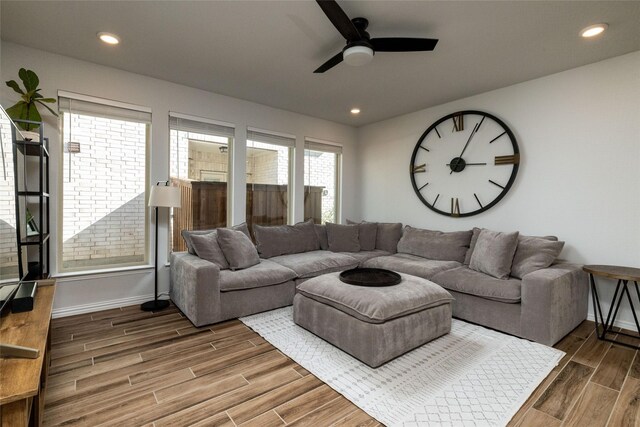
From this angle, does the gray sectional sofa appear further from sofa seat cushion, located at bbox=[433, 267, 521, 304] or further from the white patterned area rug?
the white patterned area rug

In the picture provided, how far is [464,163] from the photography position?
4051mm

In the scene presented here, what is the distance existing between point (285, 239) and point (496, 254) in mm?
2505

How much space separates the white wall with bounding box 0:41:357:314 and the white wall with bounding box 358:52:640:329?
2.86m

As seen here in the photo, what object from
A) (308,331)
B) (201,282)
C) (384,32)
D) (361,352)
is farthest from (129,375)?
(384,32)

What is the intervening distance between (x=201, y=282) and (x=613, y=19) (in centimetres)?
401

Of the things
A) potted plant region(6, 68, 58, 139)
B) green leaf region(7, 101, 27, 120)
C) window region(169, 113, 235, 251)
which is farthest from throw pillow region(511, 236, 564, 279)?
green leaf region(7, 101, 27, 120)

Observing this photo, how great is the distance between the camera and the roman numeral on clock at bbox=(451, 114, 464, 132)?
408cm

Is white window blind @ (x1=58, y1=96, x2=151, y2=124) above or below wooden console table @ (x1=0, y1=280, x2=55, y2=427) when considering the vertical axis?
above

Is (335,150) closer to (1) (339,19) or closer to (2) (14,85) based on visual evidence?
(1) (339,19)

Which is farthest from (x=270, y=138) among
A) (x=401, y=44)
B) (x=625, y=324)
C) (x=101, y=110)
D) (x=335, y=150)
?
(x=625, y=324)

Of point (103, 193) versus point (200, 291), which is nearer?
point (200, 291)

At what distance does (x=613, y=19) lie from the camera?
2.31m

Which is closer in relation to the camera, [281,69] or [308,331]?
[308,331]

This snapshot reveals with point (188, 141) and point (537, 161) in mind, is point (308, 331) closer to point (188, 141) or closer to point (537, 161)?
point (188, 141)
